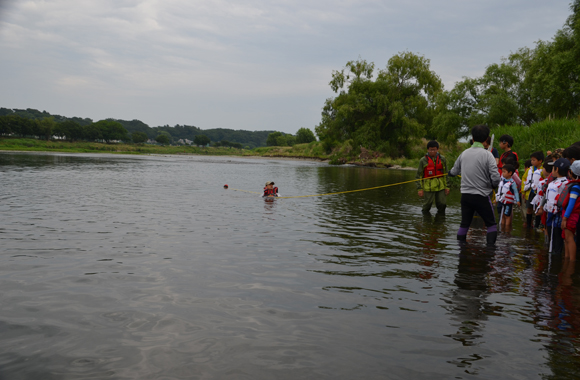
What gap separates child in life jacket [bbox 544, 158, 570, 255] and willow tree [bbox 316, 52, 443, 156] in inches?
2451

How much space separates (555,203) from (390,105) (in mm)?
64526

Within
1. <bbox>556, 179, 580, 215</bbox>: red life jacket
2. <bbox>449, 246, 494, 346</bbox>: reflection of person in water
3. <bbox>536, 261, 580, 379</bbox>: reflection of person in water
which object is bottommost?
<bbox>449, 246, 494, 346</bbox>: reflection of person in water

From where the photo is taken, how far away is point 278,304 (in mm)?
5871

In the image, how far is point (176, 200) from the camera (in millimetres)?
18688

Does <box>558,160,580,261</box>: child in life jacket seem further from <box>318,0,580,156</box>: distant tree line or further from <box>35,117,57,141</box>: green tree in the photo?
Result: <box>35,117,57,141</box>: green tree

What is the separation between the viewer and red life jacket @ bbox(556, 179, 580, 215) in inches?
316

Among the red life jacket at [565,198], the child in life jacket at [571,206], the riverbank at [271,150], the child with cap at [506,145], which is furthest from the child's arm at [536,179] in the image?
the riverbank at [271,150]

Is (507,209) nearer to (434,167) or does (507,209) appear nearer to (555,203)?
(434,167)

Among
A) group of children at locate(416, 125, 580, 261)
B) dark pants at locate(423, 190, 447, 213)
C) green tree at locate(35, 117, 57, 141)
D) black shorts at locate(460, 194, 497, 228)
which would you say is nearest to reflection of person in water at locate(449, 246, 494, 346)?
black shorts at locate(460, 194, 497, 228)

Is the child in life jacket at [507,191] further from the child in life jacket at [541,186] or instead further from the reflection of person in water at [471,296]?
the reflection of person in water at [471,296]

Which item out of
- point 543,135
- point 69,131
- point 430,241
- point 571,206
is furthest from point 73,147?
point 571,206

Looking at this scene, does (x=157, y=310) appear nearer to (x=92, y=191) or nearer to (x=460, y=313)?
(x=460, y=313)

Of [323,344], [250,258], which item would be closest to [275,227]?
[250,258]

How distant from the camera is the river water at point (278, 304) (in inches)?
165
